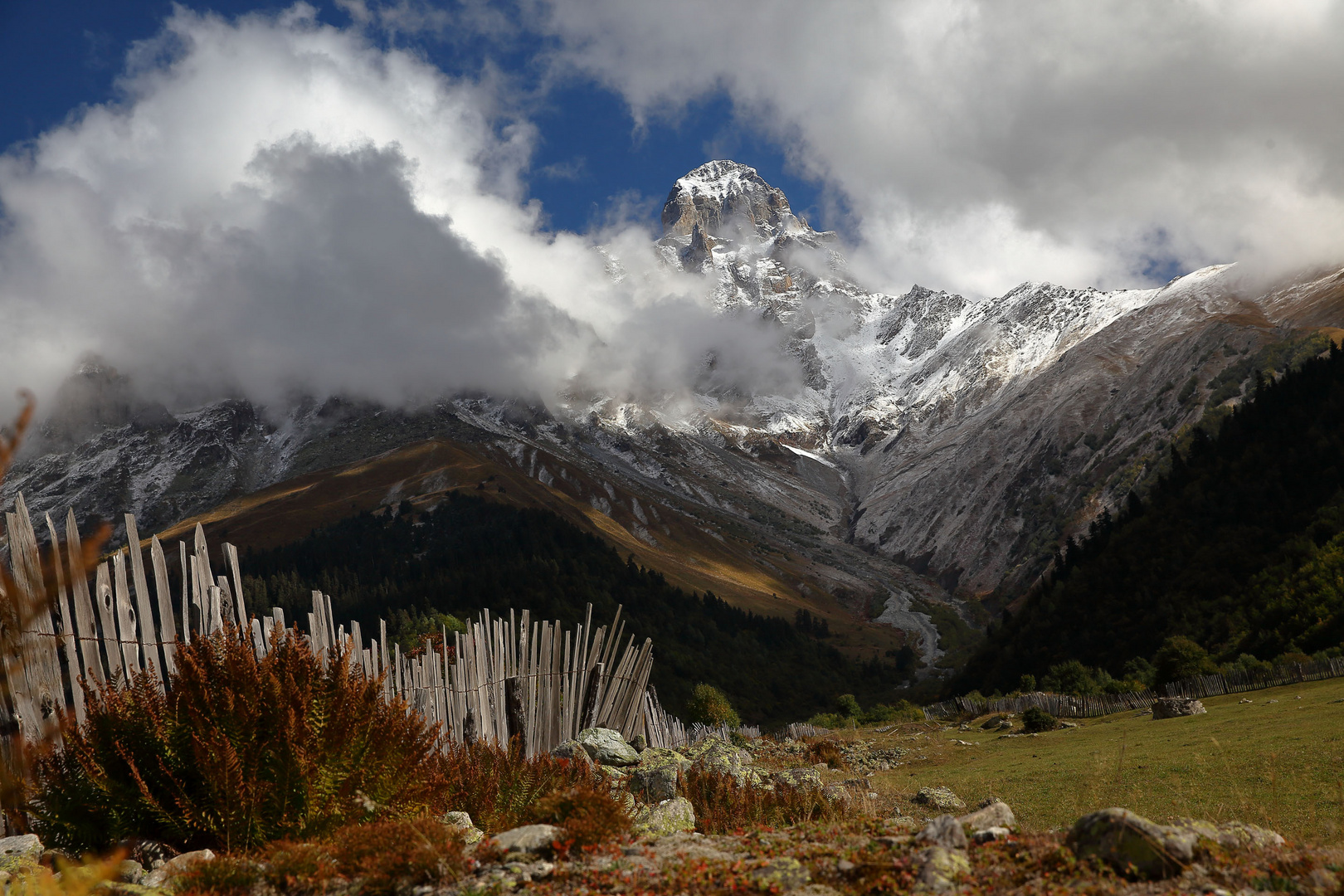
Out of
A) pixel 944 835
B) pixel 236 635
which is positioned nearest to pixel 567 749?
pixel 236 635

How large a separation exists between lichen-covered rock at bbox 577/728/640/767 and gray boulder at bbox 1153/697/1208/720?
15841 mm

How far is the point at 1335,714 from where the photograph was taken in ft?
48.1

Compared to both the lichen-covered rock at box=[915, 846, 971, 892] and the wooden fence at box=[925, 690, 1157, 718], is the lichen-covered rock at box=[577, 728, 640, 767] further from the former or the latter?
the wooden fence at box=[925, 690, 1157, 718]

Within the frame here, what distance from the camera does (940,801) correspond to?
1157cm

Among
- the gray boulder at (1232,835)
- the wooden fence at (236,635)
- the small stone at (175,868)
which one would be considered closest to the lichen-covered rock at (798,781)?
the wooden fence at (236,635)

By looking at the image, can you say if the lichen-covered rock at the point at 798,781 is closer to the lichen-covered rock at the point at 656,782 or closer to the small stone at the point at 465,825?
the lichen-covered rock at the point at 656,782

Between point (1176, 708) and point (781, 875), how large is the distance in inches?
839

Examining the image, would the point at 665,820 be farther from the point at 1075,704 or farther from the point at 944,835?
the point at 1075,704

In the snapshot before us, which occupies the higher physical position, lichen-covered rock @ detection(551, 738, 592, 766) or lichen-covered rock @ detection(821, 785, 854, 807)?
lichen-covered rock @ detection(551, 738, 592, 766)

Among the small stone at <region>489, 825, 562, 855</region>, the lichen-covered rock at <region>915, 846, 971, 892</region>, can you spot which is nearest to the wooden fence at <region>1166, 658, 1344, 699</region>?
the lichen-covered rock at <region>915, 846, 971, 892</region>

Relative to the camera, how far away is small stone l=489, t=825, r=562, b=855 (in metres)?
5.32

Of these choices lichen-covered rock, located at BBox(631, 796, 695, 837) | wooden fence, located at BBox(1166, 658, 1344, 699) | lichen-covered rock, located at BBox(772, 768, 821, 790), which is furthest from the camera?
wooden fence, located at BBox(1166, 658, 1344, 699)

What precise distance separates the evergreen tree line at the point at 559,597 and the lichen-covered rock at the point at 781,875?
51253mm

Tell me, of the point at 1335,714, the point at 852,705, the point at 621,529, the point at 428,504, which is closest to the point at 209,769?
the point at 1335,714
